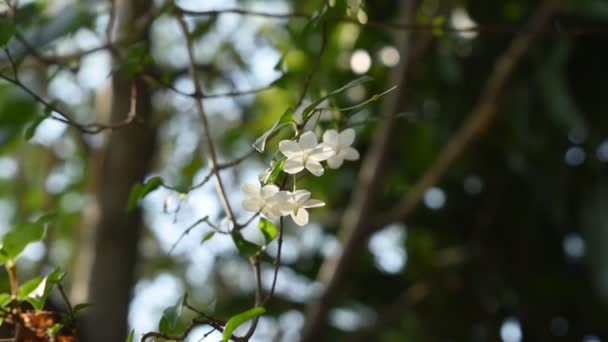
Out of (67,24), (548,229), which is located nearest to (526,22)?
(548,229)

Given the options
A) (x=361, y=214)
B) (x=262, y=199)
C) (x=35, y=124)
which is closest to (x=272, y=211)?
(x=262, y=199)

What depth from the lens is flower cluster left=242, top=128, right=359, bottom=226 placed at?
20.2 inches

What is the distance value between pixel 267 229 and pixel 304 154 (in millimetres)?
101

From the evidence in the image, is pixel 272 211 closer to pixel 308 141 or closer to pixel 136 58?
pixel 308 141

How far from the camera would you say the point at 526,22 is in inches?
61.8

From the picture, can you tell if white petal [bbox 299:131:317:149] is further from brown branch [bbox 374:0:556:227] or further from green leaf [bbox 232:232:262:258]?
brown branch [bbox 374:0:556:227]

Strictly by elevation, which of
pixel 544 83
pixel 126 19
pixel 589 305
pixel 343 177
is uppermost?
pixel 126 19

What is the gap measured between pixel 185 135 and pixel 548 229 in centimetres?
91

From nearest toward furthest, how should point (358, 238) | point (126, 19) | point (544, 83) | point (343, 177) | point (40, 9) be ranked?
point (40, 9), point (126, 19), point (358, 238), point (544, 83), point (343, 177)

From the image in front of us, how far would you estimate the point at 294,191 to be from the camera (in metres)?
0.53

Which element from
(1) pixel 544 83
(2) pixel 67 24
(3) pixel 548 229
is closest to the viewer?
(2) pixel 67 24

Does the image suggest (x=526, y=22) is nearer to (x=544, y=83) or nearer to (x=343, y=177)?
(x=544, y=83)

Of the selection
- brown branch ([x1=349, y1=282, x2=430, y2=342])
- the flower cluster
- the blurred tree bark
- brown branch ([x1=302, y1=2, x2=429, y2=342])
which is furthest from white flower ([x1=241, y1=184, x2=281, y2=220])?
brown branch ([x1=349, y1=282, x2=430, y2=342])

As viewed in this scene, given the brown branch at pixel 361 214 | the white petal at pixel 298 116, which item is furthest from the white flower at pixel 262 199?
the brown branch at pixel 361 214
